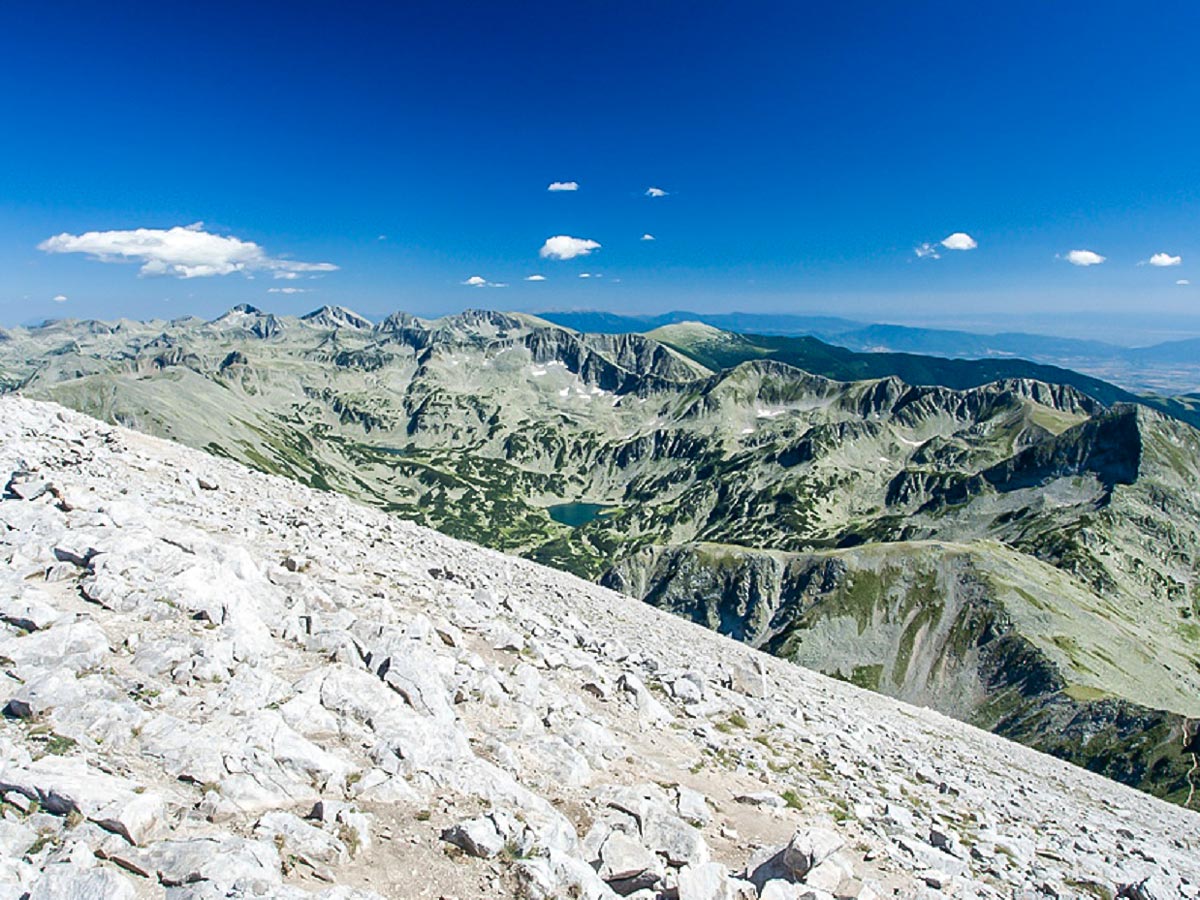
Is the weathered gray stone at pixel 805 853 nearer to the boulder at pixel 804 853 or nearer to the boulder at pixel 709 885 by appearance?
the boulder at pixel 804 853

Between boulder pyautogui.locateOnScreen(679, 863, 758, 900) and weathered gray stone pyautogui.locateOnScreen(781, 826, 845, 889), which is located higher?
boulder pyautogui.locateOnScreen(679, 863, 758, 900)

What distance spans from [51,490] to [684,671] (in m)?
27.0

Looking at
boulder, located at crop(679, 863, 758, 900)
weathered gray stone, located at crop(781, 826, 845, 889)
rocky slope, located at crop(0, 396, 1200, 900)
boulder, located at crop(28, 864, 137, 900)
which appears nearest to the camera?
boulder, located at crop(28, 864, 137, 900)

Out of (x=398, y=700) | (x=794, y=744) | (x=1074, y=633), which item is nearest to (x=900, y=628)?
(x=1074, y=633)

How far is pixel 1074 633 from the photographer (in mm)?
127625

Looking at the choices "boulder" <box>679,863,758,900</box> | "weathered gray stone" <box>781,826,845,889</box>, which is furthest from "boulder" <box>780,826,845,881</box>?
"boulder" <box>679,863,758,900</box>

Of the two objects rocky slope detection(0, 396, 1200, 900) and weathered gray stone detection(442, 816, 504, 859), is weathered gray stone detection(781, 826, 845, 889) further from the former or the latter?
weathered gray stone detection(442, 816, 504, 859)

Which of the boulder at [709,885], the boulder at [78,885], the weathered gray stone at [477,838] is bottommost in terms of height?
the boulder at [709,885]

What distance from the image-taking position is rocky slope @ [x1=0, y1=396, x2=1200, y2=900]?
12.1 metres

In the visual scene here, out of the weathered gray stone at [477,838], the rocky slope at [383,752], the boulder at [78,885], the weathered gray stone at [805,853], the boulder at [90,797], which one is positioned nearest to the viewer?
the boulder at [78,885]

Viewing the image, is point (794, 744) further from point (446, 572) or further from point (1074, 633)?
point (1074, 633)

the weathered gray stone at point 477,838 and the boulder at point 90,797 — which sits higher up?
the boulder at point 90,797

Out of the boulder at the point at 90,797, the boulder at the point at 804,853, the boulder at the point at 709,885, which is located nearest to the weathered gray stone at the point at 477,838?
the boulder at the point at 709,885

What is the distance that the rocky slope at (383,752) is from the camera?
12.1 meters
